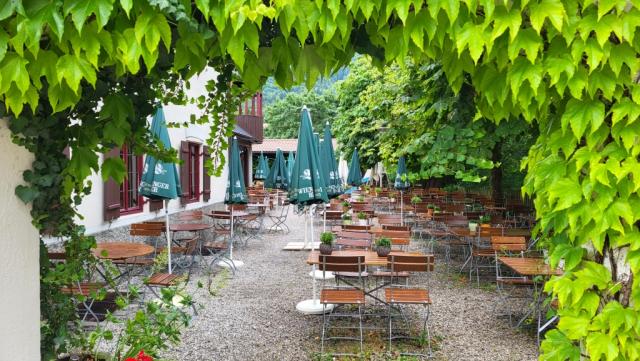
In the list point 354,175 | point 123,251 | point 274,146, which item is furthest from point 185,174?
point 274,146

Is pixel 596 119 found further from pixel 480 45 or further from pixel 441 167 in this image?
pixel 441 167

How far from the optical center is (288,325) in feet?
18.9

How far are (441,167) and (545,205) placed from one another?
187 inches

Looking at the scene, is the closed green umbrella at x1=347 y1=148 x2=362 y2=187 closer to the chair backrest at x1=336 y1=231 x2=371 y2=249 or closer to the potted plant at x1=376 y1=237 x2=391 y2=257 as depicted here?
the chair backrest at x1=336 y1=231 x2=371 y2=249

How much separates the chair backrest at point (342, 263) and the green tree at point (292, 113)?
4657 centimetres

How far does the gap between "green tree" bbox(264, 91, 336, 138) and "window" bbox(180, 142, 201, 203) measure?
35044mm

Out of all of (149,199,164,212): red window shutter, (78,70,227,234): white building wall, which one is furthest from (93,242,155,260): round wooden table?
(149,199,164,212): red window shutter

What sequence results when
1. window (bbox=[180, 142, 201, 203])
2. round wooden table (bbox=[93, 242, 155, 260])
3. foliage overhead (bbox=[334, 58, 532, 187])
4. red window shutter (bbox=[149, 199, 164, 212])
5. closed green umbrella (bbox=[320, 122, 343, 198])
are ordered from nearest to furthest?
round wooden table (bbox=[93, 242, 155, 260]), foliage overhead (bbox=[334, 58, 532, 187]), closed green umbrella (bbox=[320, 122, 343, 198]), red window shutter (bbox=[149, 199, 164, 212]), window (bbox=[180, 142, 201, 203])

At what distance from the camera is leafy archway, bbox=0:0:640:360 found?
→ 151 cm

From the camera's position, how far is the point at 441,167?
6562 mm

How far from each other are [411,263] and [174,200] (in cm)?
1118

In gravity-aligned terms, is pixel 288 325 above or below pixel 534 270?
below

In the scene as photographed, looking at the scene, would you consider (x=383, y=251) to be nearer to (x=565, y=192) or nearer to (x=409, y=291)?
(x=409, y=291)

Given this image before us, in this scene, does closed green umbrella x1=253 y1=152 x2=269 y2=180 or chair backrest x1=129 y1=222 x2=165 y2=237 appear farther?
closed green umbrella x1=253 y1=152 x2=269 y2=180
